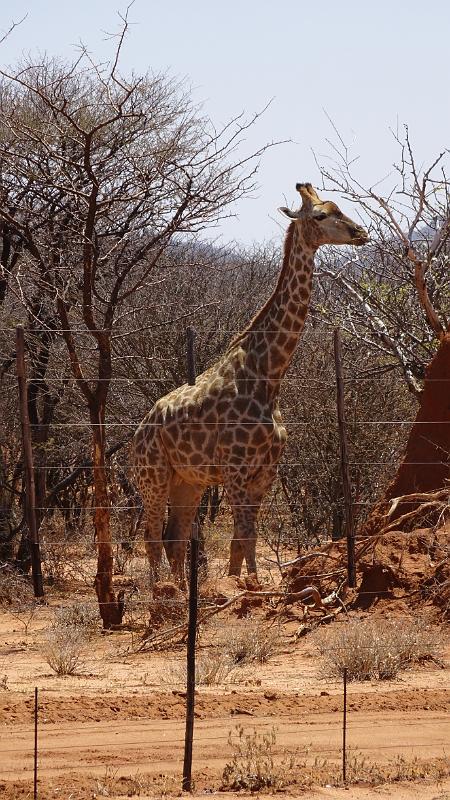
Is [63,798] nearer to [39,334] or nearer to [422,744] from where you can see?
[422,744]

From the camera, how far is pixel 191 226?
13344 mm

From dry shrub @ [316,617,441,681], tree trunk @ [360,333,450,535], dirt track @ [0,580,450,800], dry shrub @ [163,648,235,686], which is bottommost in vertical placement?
dirt track @ [0,580,450,800]

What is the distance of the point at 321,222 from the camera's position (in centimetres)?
1216

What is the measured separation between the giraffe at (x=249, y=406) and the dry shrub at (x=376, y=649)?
6.63 ft

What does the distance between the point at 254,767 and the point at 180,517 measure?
21.6ft

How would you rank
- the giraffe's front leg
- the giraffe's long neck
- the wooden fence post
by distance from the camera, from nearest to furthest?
the wooden fence post → the giraffe's front leg → the giraffe's long neck

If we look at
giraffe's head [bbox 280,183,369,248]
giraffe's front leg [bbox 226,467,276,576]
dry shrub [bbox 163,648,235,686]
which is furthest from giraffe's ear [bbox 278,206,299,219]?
dry shrub [bbox 163,648,235,686]

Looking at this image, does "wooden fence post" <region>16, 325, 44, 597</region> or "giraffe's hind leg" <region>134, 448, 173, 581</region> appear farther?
"giraffe's hind leg" <region>134, 448, 173, 581</region>

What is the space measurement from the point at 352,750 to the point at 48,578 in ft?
26.5

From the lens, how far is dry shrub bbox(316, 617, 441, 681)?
9617 mm

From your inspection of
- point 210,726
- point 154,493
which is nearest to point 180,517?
point 154,493

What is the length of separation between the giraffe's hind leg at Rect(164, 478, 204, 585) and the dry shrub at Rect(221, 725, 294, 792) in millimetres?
5712

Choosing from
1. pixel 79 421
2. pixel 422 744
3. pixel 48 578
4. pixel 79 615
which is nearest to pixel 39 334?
pixel 79 421

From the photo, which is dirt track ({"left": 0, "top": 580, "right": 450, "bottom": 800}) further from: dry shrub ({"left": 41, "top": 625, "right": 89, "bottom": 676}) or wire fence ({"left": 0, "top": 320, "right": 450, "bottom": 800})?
dry shrub ({"left": 41, "top": 625, "right": 89, "bottom": 676})
